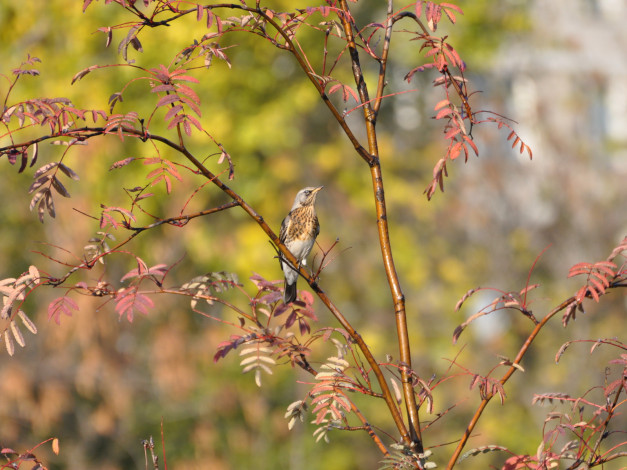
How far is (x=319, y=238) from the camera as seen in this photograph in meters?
9.99

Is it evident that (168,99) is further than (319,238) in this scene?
No

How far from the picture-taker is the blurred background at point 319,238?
7.43m

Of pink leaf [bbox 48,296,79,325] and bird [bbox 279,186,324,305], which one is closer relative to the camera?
pink leaf [bbox 48,296,79,325]

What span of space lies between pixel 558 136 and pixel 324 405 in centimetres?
857

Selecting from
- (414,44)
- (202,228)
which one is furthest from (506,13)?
(202,228)

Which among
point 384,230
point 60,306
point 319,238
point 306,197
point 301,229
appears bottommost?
point 60,306

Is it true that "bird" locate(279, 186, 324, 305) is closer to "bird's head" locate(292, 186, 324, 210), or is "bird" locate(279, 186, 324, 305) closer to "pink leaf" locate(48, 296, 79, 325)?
"bird's head" locate(292, 186, 324, 210)

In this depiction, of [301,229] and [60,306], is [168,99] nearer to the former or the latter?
[60,306]

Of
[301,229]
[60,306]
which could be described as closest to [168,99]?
[60,306]

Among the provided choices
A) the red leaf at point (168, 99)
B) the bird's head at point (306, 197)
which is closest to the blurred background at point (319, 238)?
the bird's head at point (306, 197)

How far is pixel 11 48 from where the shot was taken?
9750mm

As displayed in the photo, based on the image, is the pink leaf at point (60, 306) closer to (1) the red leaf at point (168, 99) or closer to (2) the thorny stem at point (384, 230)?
(1) the red leaf at point (168, 99)

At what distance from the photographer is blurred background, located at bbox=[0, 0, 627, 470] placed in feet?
24.4

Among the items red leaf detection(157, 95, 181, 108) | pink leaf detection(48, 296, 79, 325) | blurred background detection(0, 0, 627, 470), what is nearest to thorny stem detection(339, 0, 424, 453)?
red leaf detection(157, 95, 181, 108)
